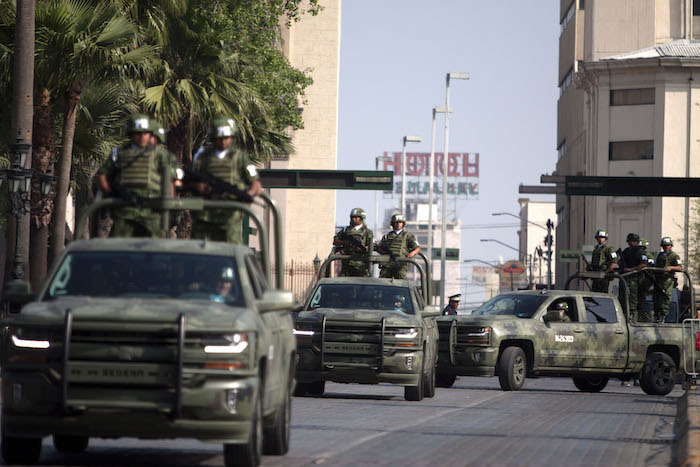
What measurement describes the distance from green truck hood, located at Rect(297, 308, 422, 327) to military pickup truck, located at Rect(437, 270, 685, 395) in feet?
13.8

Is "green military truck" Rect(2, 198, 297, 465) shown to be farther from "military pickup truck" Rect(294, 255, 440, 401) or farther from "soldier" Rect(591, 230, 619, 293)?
"soldier" Rect(591, 230, 619, 293)

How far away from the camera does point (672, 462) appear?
1159cm

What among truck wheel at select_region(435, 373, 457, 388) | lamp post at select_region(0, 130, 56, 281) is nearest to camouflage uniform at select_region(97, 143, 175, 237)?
lamp post at select_region(0, 130, 56, 281)

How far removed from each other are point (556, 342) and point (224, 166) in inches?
503

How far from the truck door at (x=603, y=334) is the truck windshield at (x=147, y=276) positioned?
48.1 feet

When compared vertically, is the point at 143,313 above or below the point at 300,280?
above

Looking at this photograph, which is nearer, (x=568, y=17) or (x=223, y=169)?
(x=223, y=169)

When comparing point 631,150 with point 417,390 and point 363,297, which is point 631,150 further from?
point 417,390

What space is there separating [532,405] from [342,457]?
29.1ft

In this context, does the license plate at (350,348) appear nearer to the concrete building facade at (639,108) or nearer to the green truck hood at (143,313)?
the green truck hood at (143,313)

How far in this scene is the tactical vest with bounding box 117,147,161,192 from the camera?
37.8ft

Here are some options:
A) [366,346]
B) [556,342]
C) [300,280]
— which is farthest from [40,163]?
[300,280]

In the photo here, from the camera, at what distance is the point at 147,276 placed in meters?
9.90

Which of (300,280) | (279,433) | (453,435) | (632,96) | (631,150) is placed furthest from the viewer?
(631,150)
